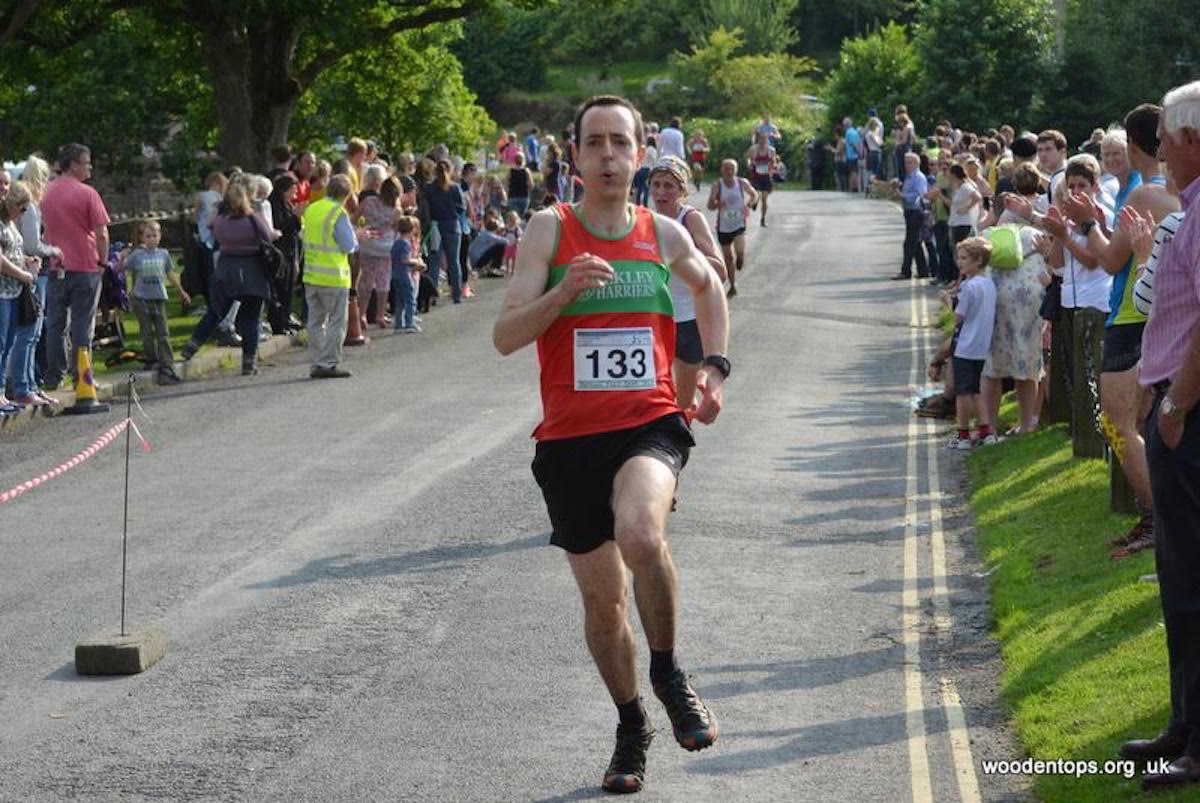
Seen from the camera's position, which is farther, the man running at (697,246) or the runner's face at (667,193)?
the runner's face at (667,193)

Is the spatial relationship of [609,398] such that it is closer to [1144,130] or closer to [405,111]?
[1144,130]

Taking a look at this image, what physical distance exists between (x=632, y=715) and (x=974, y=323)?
9.33 meters

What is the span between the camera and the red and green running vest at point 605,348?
23.8ft

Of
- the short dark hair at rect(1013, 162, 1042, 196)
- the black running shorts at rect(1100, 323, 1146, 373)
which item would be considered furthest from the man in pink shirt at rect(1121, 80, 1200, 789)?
the short dark hair at rect(1013, 162, 1042, 196)

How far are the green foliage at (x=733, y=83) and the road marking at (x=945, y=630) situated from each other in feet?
214

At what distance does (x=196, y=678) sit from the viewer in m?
9.37

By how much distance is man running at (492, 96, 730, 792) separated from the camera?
23.6ft

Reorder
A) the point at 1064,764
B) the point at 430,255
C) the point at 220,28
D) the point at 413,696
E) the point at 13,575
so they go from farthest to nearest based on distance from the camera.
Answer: the point at 220,28 → the point at 430,255 → the point at 13,575 → the point at 413,696 → the point at 1064,764

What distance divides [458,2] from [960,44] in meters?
30.1

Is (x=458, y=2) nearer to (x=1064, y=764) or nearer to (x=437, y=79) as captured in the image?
(x=437, y=79)

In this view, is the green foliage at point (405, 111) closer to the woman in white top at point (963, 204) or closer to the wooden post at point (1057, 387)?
the woman in white top at point (963, 204)

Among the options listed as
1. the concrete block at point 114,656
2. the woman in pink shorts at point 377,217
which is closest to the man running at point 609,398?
the concrete block at point 114,656

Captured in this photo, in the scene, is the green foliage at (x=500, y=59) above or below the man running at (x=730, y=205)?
above

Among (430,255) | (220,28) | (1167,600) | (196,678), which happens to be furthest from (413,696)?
(220,28)
